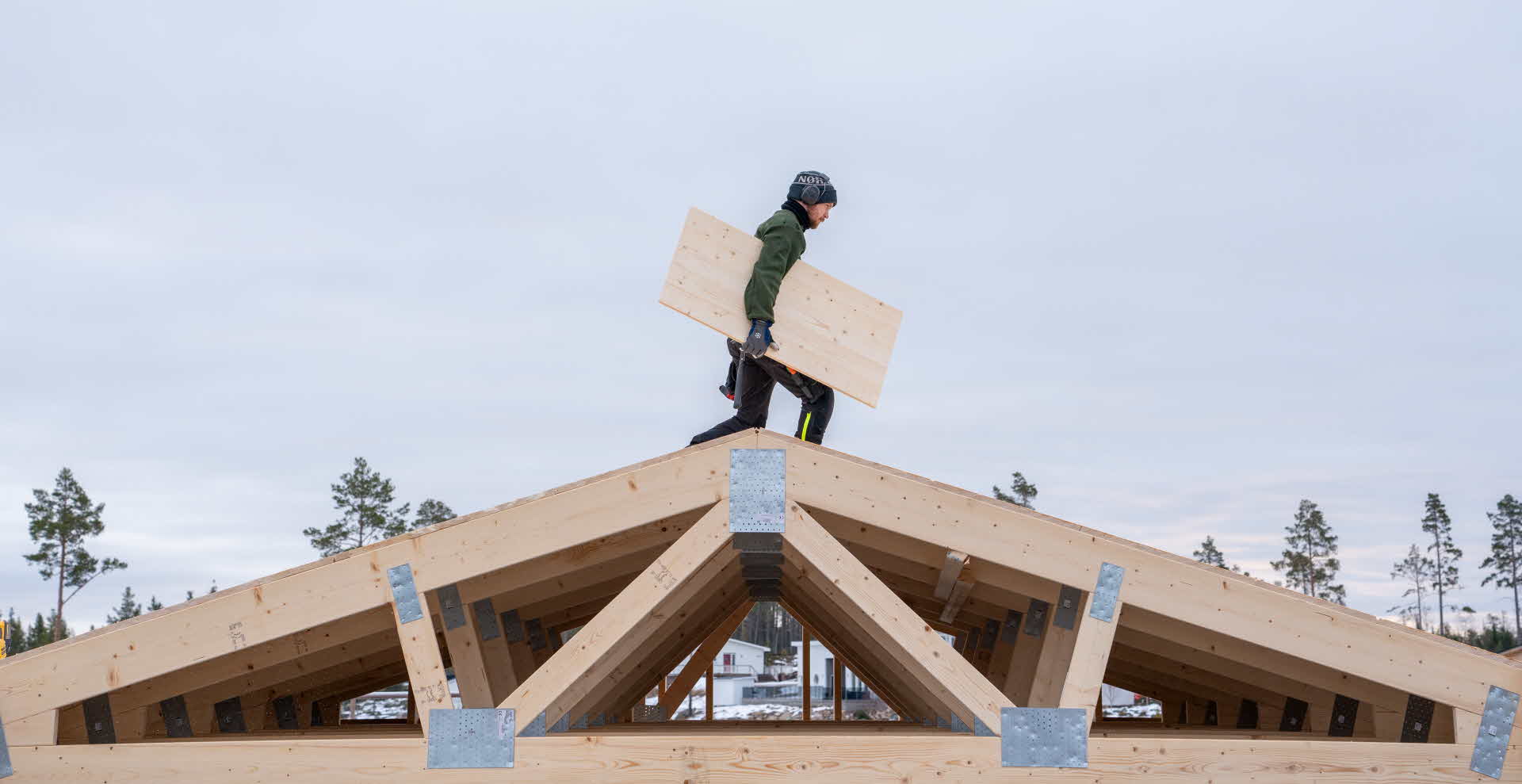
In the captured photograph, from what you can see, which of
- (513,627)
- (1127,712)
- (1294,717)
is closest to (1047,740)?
(1294,717)

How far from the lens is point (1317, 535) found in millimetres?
46625

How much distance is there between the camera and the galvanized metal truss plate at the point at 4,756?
5578mm

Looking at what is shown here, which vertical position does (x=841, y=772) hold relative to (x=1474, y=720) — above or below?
below

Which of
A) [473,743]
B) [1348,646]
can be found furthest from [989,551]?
[473,743]

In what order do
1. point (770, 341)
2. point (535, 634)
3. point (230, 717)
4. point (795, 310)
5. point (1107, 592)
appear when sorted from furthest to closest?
point (535, 634)
point (230, 717)
point (795, 310)
point (770, 341)
point (1107, 592)

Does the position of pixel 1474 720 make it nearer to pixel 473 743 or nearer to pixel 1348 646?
pixel 1348 646

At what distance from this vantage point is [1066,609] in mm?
6020

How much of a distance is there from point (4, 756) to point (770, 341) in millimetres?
4128

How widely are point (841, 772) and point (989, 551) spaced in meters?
1.23

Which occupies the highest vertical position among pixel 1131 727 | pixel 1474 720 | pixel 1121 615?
pixel 1121 615

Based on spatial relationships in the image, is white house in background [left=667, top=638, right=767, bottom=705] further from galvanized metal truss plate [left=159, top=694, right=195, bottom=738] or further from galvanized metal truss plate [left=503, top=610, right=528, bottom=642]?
galvanized metal truss plate [left=159, top=694, right=195, bottom=738]

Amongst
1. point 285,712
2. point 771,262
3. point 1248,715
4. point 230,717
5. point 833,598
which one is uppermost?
point 771,262

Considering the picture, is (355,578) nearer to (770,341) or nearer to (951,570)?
(770,341)

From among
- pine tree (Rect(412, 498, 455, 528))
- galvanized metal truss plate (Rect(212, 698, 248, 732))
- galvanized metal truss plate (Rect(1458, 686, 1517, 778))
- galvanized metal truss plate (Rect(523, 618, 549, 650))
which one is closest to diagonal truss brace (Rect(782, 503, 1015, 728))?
galvanized metal truss plate (Rect(1458, 686, 1517, 778))
